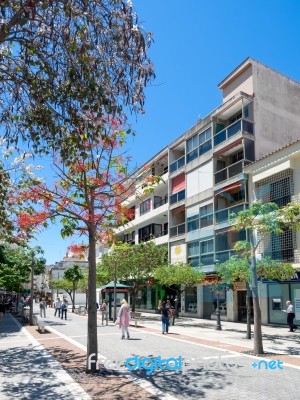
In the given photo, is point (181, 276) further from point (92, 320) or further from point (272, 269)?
point (92, 320)

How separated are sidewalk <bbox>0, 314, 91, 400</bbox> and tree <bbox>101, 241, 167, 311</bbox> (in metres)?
18.0

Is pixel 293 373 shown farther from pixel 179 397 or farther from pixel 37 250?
pixel 37 250

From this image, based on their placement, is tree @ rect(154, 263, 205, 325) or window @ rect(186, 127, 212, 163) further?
window @ rect(186, 127, 212, 163)

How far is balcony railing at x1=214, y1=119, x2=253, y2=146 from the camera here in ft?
91.6

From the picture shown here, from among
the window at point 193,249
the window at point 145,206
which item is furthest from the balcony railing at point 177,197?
the window at point 145,206

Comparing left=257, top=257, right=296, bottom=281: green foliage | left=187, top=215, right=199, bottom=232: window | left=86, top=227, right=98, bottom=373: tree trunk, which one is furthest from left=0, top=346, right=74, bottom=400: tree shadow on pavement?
left=187, top=215, right=199, bottom=232: window

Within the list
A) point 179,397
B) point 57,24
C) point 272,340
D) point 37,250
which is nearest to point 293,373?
point 179,397

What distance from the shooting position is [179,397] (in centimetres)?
794

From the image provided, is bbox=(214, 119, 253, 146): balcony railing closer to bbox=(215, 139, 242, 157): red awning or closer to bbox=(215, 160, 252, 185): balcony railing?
bbox=(215, 139, 242, 157): red awning

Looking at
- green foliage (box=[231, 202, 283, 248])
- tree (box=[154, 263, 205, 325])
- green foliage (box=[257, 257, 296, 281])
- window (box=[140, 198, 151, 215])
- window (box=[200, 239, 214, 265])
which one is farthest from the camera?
window (box=[140, 198, 151, 215])

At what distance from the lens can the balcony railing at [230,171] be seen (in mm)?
27961

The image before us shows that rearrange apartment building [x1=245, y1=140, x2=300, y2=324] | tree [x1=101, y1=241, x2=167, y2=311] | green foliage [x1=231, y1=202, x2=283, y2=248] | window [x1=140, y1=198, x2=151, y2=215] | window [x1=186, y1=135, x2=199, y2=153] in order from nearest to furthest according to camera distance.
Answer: green foliage [x1=231, y1=202, x2=283, y2=248] → apartment building [x1=245, y1=140, x2=300, y2=324] → tree [x1=101, y1=241, x2=167, y2=311] → window [x1=186, y1=135, x2=199, y2=153] → window [x1=140, y1=198, x2=151, y2=215]

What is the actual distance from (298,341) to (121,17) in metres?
14.9

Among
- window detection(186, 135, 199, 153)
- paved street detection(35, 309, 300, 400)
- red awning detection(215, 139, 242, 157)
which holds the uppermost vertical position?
window detection(186, 135, 199, 153)
